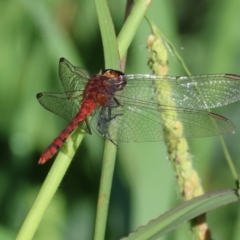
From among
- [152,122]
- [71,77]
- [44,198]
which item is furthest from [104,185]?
[71,77]

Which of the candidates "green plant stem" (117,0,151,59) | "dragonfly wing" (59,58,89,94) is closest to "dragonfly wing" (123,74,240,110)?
"dragonfly wing" (59,58,89,94)

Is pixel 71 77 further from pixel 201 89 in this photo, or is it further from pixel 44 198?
pixel 44 198

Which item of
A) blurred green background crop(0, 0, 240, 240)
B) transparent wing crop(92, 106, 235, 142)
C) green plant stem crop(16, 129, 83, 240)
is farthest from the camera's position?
blurred green background crop(0, 0, 240, 240)

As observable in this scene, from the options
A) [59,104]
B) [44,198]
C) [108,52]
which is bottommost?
[44,198]

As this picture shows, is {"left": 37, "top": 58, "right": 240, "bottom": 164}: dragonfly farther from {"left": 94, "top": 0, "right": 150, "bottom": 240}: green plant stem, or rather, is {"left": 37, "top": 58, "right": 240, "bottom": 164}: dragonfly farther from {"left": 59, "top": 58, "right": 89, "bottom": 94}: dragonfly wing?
{"left": 94, "top": 0, "right": 150, "bottom": 240}: green plant stem

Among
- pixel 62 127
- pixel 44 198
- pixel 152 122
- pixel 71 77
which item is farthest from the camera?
pixel 62 127

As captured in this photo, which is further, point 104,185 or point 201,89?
point 201,89

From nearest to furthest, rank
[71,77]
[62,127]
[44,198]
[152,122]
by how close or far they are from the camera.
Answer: [44,198]
[152,122]
[71,77]
[62,127]

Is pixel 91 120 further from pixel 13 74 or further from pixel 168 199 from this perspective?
pixel 13 74
